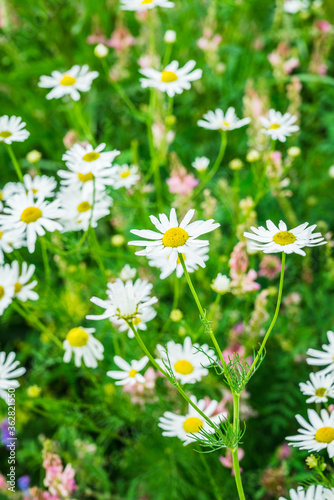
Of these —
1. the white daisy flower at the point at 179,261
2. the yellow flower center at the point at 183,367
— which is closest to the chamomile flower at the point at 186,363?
the yellow flower center at the point at 183,367

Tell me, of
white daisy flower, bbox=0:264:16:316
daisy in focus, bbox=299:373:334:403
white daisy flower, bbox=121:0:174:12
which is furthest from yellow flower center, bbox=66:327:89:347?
white daisy flower, bbox=121:0:174:12

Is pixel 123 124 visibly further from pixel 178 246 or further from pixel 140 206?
pixel 178 246

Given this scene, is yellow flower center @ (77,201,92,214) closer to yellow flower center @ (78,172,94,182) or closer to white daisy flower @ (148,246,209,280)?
yellow flower center @ (78,172,94,182)

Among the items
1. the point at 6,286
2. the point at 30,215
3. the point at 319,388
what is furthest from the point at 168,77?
the point at 319,388

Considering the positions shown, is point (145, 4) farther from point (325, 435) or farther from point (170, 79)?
point (325, 435)

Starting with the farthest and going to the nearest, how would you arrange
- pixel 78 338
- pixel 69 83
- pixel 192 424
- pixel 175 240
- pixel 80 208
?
pixel 69 83, pixel 80 208, pixel 78 338, pixel 192 424, pixel 175 240

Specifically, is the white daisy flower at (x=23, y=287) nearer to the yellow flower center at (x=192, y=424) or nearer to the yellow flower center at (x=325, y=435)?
the yellow flower center at (x=192, y=424)

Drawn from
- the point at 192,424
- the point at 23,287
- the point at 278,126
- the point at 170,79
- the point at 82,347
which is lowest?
the point at 192,424
